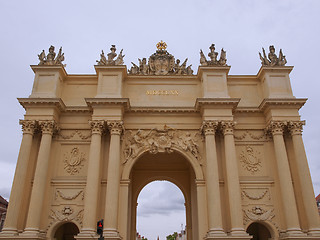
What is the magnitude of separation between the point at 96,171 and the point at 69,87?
7293mm

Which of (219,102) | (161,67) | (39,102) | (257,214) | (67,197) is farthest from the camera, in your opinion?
(161,67)

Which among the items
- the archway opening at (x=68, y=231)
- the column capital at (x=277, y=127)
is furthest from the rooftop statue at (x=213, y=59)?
the archway opening at (x=68, y=231)

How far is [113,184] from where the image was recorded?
18328 millimetres

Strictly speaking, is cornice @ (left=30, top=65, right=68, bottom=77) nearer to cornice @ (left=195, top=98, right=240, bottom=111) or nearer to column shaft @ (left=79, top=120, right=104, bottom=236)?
column shaft @ (left=79, top=120, right=104, bottom=236)

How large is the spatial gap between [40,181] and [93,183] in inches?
128

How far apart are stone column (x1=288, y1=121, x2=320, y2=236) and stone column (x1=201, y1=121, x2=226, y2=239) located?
519cm

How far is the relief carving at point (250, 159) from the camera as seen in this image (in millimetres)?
20203

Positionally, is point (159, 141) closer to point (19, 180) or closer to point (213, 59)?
point (213, 59)

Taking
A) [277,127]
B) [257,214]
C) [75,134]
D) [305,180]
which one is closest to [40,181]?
[75,134]

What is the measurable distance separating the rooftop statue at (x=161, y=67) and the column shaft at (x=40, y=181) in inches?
296

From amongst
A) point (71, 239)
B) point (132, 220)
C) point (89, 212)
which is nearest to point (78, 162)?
point (89, 212)

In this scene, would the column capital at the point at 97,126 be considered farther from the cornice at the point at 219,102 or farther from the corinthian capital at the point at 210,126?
the corinthian capital at the point at 210,126

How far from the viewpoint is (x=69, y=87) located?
22.4 m

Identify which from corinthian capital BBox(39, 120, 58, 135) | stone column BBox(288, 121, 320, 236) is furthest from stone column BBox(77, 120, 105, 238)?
stone column BBox(288, 121, 320, 236)
